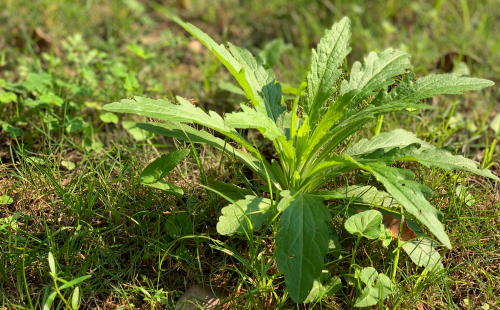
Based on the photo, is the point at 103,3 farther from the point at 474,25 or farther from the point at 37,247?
the point at 474,25

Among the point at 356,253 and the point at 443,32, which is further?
the point at 443,32

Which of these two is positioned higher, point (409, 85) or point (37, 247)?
point (409, 85)

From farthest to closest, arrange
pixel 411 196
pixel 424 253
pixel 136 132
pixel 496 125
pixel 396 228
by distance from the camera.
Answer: pixel 496 125, pixel 136 132, pixel 396 228, pixel 424 253, pixel 411 196

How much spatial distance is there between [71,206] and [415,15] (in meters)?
3.66

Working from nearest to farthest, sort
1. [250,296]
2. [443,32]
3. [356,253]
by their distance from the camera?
[250,296], [356,253], [443,32]

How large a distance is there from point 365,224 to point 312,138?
0.46 meters

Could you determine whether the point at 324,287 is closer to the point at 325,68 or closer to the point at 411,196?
the point at 411,196

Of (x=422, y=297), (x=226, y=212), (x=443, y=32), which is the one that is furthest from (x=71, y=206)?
(x=443, y=32)

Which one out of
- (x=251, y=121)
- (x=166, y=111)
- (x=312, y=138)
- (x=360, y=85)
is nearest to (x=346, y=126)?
(x=312, y=138)

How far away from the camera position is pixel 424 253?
1.98 meters

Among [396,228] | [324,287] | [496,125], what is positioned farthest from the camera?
[496,125]

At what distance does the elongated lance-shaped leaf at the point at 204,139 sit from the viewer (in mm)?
2096

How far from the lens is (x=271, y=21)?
4.23 metres

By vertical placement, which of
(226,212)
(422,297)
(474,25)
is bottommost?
(422,297)
